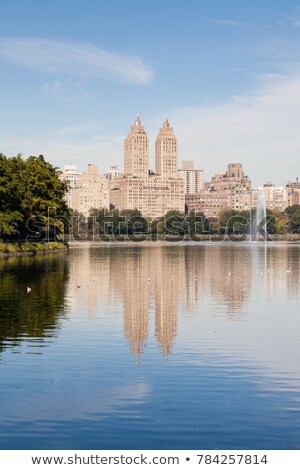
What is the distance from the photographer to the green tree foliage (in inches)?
3866

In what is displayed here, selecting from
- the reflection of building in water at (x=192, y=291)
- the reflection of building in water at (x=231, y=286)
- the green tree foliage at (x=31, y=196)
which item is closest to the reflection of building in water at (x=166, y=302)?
the reflection of building in water at (x=192, y=291)

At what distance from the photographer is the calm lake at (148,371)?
649 inches

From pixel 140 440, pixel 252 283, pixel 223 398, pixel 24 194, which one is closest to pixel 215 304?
pixel 252 283

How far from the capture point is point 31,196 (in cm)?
11262

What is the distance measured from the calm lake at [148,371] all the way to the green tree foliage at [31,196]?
54235 mm

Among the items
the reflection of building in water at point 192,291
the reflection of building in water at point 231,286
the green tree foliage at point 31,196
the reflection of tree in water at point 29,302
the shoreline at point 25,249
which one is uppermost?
the green tree foliage at point 31,196

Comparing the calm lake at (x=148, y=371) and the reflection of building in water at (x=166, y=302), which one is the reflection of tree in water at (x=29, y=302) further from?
the reflection of building in water at (x=166, y=302)

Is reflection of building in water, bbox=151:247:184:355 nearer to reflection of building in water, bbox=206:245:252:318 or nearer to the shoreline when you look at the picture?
reflection of building in water, bbox=206:245:252:318

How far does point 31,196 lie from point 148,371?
302 feet

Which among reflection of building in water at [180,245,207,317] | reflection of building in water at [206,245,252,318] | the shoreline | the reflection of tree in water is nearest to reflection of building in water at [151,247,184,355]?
reflection of building in water at [180,245,207,317]

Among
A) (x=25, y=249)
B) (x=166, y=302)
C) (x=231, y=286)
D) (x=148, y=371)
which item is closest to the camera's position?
(x=148, y=371)

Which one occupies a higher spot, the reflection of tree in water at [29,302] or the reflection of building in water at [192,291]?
the reflection of tree in water at [29,302]

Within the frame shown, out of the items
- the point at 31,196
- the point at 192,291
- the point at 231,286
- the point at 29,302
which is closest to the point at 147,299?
the point at 192,291

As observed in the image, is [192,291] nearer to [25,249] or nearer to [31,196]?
[25,249]
